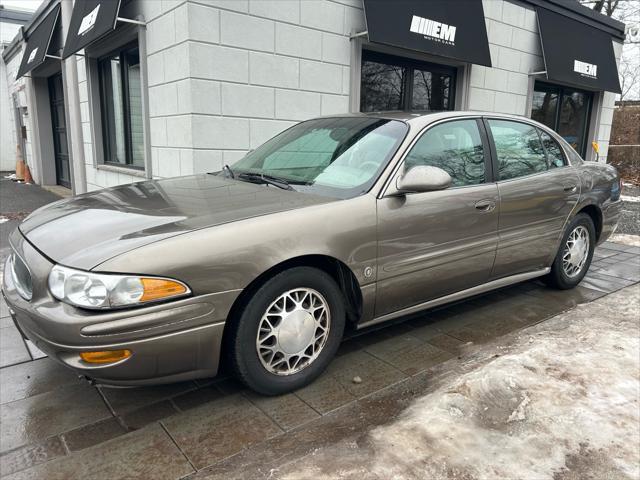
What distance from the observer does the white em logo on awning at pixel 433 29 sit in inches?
290

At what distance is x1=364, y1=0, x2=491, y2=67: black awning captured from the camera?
22.8 feet

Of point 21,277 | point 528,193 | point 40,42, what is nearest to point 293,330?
point 21,277

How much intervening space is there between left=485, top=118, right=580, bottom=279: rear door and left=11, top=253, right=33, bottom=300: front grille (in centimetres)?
308

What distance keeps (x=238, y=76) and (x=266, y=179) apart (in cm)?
309

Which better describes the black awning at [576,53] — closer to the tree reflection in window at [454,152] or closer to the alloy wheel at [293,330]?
the tree reflection in window at [454,152]

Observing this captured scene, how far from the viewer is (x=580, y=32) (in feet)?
A: 36.4

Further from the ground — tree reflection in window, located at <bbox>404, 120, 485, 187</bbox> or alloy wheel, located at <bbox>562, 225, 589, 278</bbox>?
tree reflection in window, located at <bbox>404, 120, 485, 187</bbox>

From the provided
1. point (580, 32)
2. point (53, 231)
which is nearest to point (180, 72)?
point (53, 231)

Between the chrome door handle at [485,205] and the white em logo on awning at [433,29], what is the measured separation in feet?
15.2

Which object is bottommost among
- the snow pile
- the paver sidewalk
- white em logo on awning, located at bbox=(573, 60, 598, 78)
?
the paver sidewalk

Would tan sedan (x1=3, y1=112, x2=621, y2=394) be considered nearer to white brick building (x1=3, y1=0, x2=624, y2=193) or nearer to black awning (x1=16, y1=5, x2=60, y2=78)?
white brick building (x1=3, y1=0, x2=624, y2=193)

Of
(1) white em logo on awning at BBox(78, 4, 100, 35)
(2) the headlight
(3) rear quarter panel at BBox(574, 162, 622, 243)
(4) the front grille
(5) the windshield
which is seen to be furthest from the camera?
(1) white em logo on awning at BBox(78, 4, 100, 35)

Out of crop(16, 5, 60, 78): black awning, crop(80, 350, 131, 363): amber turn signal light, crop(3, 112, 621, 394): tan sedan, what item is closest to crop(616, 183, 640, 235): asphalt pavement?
crop(3, 112, 621, 394): tan sedan

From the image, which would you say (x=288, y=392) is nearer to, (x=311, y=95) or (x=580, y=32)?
(x=311, y=95)
